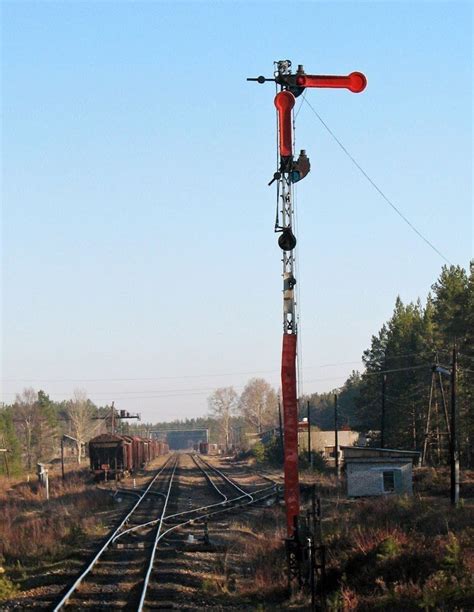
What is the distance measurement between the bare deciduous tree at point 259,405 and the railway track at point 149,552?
3961 inches

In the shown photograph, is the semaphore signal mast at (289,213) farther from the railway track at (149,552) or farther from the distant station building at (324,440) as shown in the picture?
the distant station building at (324,440)

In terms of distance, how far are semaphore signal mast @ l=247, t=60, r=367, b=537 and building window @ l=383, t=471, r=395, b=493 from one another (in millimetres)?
19164

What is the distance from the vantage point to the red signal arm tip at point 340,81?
19033mm

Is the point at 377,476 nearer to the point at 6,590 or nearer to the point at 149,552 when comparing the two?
the point at 149,552

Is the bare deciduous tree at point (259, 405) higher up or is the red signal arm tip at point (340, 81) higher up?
the red signal arm tip at point (340, 81)

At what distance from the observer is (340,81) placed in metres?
19.2

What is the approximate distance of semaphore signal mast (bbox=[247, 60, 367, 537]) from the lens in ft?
59.6

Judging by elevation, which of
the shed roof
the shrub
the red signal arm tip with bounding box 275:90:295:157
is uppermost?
the red signal arm tip with bounding box 275:90:295:157

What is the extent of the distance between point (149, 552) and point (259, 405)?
12123 cm

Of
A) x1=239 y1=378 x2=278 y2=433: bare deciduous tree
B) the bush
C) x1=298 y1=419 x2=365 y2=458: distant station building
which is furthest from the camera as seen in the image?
x1=239 y1=378 x2=278 y2=433: bare deciduous tree

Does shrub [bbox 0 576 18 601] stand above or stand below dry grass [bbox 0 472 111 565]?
above

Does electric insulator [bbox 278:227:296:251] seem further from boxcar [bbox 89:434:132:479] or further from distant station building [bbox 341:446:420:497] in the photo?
boxcar [bbox 89:434:132:479]

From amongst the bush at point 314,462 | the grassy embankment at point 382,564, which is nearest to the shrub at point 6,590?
the grassy embankment at point 382,564

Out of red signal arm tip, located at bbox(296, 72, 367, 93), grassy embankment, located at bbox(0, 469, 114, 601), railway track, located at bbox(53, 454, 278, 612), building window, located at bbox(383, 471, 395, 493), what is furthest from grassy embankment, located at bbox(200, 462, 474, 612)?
building window, located at bbox(383, 471, 395, 493)
